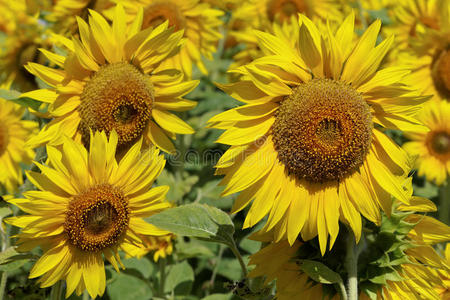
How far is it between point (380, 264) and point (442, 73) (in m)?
2.39

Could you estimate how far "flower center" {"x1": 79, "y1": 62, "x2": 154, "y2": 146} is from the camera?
2.46 metres

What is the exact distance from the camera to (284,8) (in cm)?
489

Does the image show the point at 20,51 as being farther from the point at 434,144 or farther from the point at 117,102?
the point at 434,144

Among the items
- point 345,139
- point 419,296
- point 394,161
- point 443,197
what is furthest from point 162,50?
point 443,197

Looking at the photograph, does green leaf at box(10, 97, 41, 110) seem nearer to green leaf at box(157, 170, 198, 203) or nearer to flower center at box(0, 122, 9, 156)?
green leaf at box(157, 170, 198, 203)

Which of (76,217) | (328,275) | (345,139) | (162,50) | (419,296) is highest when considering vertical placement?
(162,50)

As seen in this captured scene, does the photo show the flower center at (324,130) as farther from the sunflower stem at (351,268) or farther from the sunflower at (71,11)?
the sunflower at (71,11)

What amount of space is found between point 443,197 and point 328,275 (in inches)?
85.9

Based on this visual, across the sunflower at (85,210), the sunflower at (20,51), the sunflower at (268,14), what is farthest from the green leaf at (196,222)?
the sunflower at (268,14)

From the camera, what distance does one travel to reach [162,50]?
8.27 ft

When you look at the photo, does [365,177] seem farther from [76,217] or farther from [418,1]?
[418,1]

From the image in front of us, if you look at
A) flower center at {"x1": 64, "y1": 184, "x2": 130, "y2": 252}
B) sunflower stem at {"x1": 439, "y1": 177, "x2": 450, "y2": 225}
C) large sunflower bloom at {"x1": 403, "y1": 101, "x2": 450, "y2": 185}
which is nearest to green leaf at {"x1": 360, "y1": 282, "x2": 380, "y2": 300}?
flower center at {"x1": 64, "y1": 184, "x2": 130, "y2": 252}

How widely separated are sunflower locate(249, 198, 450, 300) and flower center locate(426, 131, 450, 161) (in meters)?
1.78

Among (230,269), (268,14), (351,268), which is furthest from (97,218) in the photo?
(268,14)
